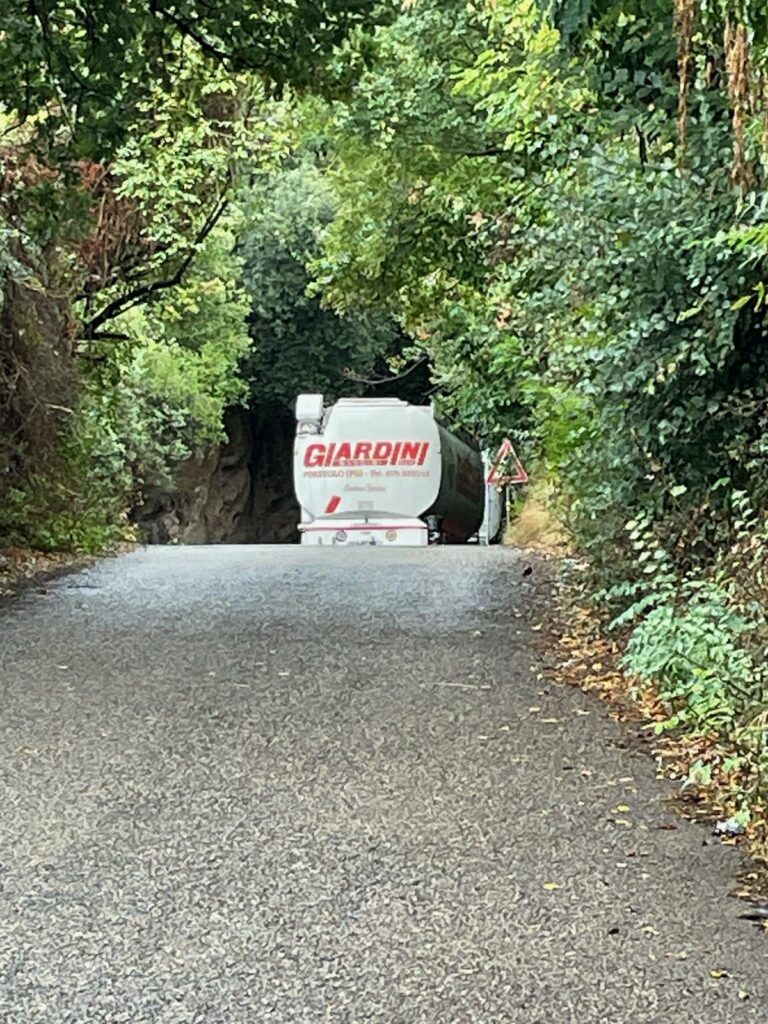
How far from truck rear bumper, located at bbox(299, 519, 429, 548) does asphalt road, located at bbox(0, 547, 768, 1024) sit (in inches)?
575

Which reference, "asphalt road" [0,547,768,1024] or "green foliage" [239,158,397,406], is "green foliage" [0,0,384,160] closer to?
"asphalt road" [0,547,768,1024]

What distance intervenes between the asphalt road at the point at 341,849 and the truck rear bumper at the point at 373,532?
14.6 m

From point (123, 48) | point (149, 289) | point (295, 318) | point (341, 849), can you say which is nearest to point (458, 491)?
point (149, 289)

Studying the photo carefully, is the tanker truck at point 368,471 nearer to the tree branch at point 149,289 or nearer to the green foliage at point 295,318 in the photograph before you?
the tree branch at point 149,289

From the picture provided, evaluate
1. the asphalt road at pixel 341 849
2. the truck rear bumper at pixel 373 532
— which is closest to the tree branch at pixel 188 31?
the asphalt road at pixel 341 849

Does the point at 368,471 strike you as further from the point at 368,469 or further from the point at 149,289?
the point at 149,289

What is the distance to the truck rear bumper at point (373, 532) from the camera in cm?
2353

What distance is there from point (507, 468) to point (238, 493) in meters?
17.6

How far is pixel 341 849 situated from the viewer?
4906mm

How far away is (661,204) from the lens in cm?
746

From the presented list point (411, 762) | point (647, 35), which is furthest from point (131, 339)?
point (411, 762)

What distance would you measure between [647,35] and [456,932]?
6.07 meters

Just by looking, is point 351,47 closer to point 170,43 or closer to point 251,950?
point 170,43

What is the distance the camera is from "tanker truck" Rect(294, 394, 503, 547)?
930 inches
